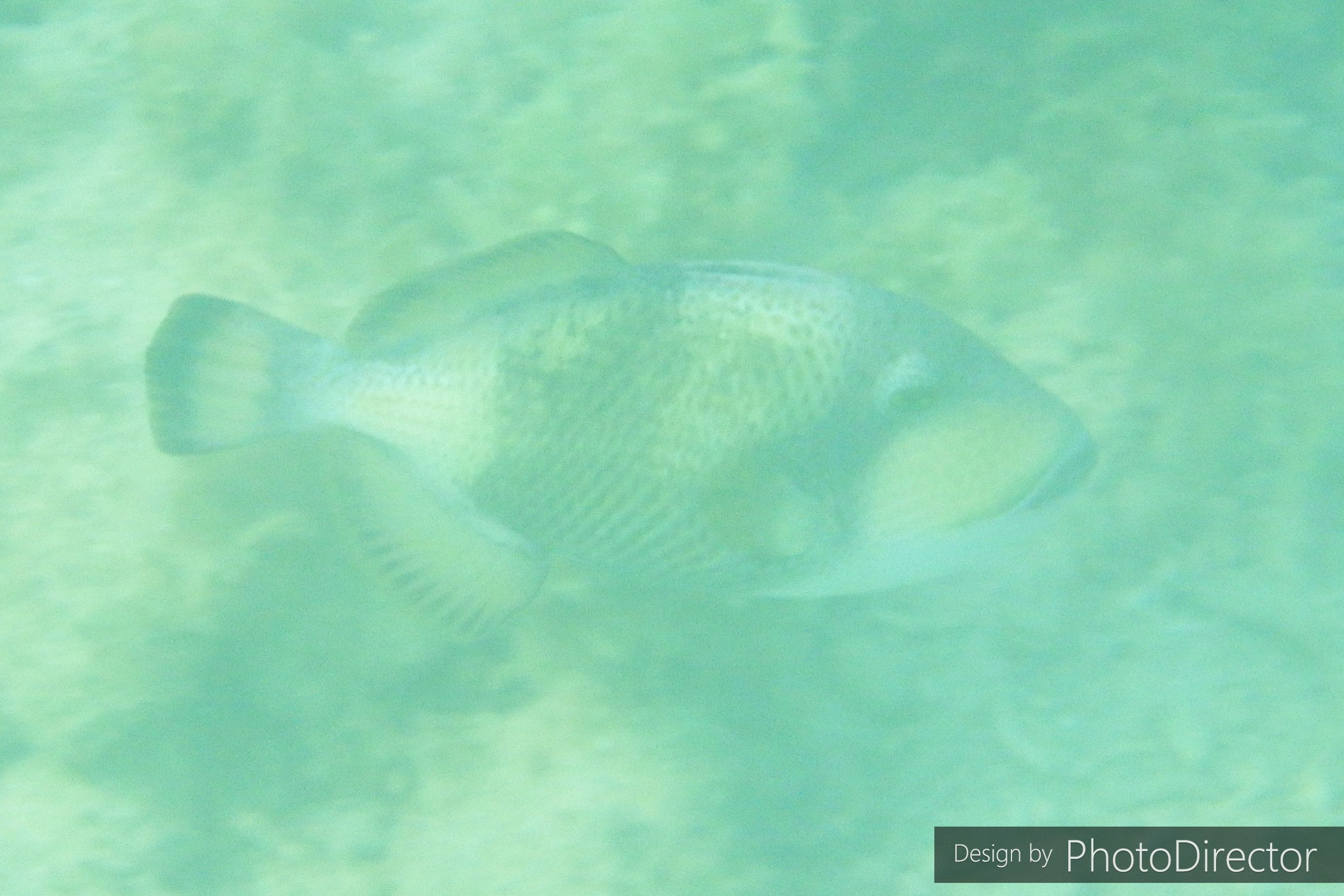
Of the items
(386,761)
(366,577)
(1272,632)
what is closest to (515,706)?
(386,761)

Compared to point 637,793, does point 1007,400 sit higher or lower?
higher

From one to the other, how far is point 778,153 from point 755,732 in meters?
1.56

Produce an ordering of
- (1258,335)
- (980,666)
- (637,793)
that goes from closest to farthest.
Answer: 1. (637,793)
2. (980,666)
3. (1258,335)

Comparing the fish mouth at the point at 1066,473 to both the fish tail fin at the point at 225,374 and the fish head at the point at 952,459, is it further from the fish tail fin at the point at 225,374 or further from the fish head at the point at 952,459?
the fish tail fin at the point at 225,374

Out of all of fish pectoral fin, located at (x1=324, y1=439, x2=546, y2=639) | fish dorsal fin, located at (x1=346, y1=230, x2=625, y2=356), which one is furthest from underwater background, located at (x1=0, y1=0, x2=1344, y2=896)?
fish dorsal fin, located at (x1=346, y1=230, x2=625, y2=356)

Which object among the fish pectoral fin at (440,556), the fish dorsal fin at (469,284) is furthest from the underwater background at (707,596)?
the fish dorsal fin at (469,284)

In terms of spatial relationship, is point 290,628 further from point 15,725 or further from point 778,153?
point 778,153

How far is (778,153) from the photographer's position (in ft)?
8.60

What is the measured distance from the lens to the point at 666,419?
1.65 meters

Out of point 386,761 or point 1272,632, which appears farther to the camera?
point 1272,632

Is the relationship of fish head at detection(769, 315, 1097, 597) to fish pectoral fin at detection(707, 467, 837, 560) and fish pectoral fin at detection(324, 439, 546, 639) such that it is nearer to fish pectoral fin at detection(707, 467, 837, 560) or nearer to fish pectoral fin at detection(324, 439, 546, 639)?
fish pectoral fin at detection(707, 467, 837, 560)

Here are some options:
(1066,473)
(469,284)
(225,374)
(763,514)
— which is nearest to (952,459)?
(1066,473)

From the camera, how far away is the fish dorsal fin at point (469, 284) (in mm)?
1758

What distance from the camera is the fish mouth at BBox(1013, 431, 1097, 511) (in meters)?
1.69
